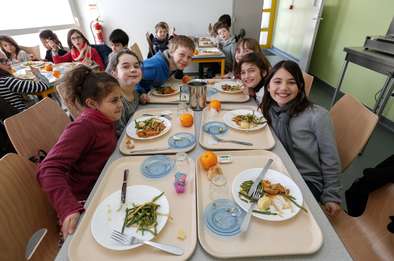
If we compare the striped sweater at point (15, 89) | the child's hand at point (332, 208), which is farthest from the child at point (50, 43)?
the child's hand at point (332, 208)

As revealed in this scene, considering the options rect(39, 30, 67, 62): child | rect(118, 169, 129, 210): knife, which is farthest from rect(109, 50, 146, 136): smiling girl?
rect(39, 30, 67, 62): child

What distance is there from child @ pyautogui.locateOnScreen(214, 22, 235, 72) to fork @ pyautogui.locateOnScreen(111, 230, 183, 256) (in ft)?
8.77

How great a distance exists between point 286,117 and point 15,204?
1234 mm

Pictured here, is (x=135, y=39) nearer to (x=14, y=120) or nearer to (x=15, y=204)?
(x=14, y=120)

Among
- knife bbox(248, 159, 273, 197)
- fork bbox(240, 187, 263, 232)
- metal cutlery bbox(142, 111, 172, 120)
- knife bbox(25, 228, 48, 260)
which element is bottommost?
knife bbox(25, 228, 48, 260)

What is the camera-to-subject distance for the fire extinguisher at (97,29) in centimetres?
418

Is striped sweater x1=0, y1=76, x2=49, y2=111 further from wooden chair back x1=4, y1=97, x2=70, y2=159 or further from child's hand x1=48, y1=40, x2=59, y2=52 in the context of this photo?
child's hand x1=48, y1=40, x2=59, y2=52

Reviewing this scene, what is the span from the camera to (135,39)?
14.6 feet

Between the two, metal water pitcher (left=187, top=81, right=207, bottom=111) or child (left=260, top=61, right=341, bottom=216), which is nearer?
child (left=260, top=61, right=341, bottom=216)

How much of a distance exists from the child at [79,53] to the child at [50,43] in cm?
7

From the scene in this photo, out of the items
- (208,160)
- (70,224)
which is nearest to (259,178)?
(208,160)

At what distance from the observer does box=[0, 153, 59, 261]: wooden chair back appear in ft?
2.43

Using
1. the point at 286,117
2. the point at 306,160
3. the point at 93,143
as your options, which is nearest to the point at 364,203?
the point at 306,160

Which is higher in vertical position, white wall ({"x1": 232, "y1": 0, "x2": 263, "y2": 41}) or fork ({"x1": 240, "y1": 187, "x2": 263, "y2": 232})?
white wall ({"x1": 232, "y1": 0, "x2": 263, "y2": 41})
